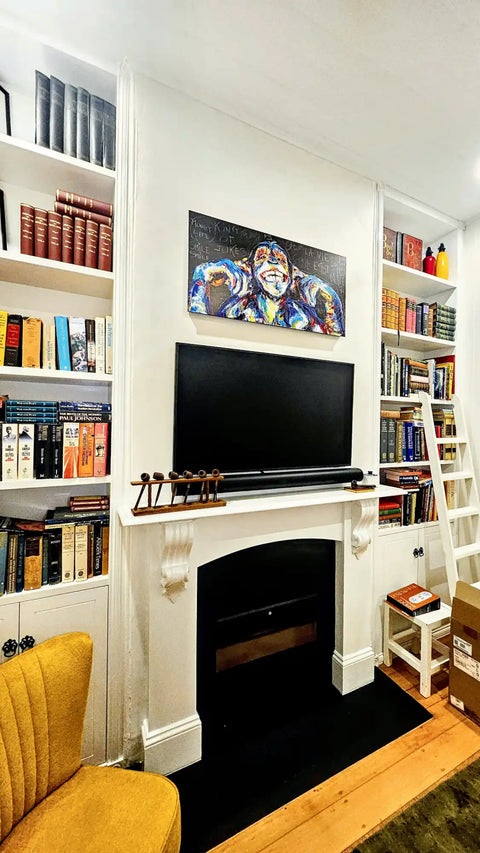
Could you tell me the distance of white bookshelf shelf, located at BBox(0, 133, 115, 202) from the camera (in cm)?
129

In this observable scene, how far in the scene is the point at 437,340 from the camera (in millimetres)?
2348

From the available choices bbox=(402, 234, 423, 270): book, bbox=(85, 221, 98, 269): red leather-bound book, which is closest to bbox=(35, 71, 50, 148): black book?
bbox=(85, 221, 98, 269): red leather-bound book

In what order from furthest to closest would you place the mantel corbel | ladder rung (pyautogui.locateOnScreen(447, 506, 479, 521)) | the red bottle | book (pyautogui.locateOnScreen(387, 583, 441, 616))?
the red bottle < ladder rung (pyautogui.locateOnScreen(447, 506, 479, 521)) < book (pyautogui.locateOnScreen(387, 583, 441, 616)) < the mantel corbel

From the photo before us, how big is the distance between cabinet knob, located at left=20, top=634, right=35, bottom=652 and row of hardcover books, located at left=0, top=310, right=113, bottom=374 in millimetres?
1036

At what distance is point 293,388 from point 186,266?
0.77 meters

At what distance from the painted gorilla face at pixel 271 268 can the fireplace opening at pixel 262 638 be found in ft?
4.32

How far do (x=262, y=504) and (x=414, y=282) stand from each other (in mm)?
1948

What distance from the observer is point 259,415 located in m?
1.71

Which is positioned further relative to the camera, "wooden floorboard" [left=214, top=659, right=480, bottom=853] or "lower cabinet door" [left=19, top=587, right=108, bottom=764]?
"lower cabinet door" [left=19, top=587, right=108, bottom=764]

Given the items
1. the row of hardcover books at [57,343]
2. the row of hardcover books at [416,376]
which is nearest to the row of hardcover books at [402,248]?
the row of hardcover books at [416,376]

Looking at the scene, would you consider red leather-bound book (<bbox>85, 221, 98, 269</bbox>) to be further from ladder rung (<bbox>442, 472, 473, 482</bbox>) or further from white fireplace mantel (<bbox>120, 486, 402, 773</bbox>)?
ladder rung (<bbox>442, 472, 473, 482</bbox>)

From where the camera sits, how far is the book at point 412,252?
233cm

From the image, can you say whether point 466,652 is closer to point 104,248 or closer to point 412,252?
point 412,252

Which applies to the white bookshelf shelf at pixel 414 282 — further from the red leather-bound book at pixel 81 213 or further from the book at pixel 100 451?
the book at pixel 100 451
